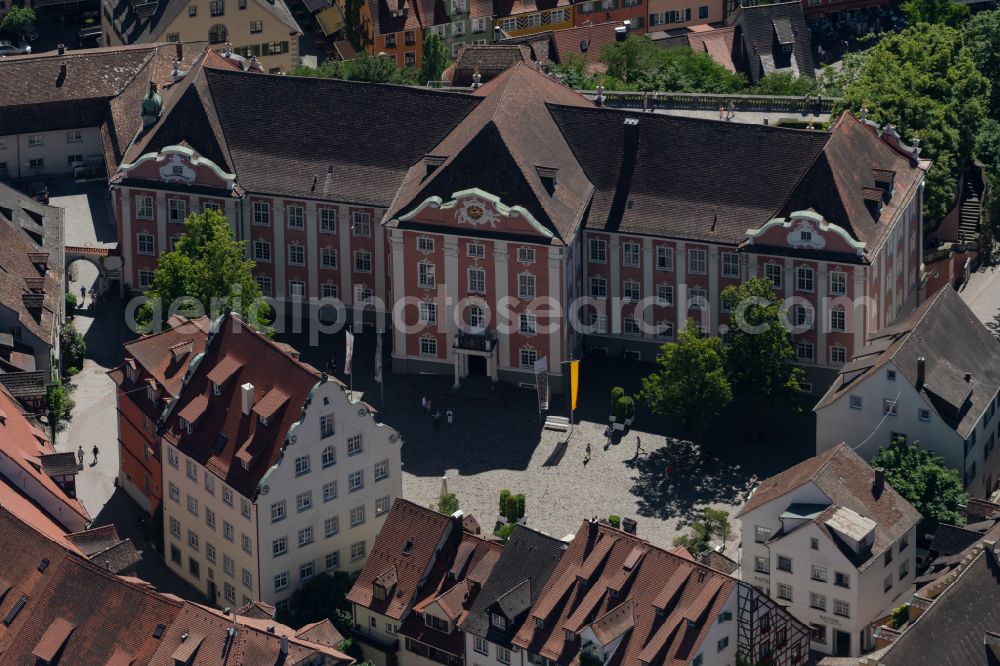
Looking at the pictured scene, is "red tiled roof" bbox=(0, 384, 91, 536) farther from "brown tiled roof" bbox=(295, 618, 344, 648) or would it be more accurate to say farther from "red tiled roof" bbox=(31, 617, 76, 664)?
"brown tiled roof" bbox=(295, 618, 344, 648)

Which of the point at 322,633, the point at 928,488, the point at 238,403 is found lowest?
the point at 322,633

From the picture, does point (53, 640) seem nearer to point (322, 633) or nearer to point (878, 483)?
point (322, 633)

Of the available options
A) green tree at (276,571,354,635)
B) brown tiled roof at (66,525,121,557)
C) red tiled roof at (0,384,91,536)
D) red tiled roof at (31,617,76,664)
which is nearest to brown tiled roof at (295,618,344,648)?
green tree at (276,571,354,635)

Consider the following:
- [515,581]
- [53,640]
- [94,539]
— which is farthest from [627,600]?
[94,539]

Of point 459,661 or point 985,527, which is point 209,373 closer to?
point 459,661

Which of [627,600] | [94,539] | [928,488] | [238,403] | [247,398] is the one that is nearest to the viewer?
[627,600]

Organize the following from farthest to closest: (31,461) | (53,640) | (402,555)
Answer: (31,461) < (402,555) < (53,640)
